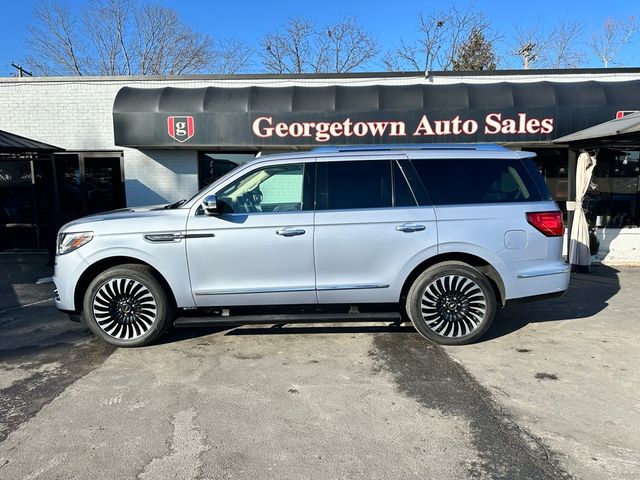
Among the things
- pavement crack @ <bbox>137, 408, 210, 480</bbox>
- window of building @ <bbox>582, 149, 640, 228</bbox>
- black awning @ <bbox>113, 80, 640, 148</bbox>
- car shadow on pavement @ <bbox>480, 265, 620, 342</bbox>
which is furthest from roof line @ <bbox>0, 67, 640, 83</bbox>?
pavement crack @ <bbox>137, 408, 210, 480</bbox>

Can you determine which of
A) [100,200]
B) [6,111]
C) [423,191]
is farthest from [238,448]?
[6,111]

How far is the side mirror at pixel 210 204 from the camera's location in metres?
4.31

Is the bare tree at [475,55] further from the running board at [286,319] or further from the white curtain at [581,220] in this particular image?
the running board at [286,319]

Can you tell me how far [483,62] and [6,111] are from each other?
2460 centimetres

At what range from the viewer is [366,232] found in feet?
14.7

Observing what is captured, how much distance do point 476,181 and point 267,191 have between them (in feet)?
7.22

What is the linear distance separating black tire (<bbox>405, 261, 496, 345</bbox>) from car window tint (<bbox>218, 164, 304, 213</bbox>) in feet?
5.03

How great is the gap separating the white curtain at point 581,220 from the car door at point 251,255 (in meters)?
6.18

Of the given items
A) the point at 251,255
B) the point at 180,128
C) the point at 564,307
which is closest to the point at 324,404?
the point at 251,255

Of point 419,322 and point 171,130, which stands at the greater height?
point 171,130

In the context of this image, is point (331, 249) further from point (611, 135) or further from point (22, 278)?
point (22, 278)

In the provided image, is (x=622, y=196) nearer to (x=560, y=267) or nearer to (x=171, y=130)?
(x=560, y=267)

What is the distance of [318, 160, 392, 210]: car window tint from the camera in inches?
181

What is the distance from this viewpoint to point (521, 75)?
10469mm
